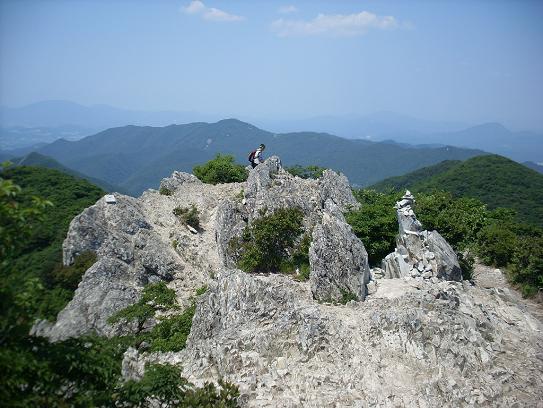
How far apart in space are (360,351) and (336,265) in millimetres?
4407

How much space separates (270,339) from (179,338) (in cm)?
497

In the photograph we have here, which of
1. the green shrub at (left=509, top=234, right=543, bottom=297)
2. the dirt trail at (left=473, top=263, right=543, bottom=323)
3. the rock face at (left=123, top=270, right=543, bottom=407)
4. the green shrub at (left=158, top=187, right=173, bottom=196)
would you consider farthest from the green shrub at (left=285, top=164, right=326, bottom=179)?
the rock face at (left=123, top=270, right=543, bottom=407)

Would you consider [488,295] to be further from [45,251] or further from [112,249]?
[45,251]

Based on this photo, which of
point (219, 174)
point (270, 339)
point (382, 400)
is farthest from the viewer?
point (219, 174)

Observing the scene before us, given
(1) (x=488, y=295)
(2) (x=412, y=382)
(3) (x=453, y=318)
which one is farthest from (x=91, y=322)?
(1) (x=488, y=295)

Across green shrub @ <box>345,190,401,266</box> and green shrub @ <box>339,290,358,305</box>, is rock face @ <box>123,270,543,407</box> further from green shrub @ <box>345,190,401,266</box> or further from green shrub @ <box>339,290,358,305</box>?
green shrub @ <box>345,190,401,266</box>

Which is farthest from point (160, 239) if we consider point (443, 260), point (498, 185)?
point (498, 185)

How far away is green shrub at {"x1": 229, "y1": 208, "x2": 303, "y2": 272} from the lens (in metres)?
19.3

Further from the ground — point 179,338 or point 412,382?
point 412,382

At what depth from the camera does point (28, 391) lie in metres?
6.50

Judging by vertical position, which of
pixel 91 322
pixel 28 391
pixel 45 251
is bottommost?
pixel 45 251

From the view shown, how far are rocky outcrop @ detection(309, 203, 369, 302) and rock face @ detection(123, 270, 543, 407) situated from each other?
876 millimetres

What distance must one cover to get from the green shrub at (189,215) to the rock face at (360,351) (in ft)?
35.0

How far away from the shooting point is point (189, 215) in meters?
25.2
